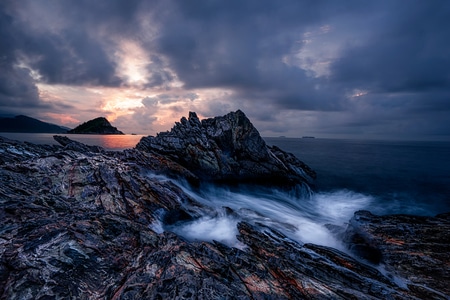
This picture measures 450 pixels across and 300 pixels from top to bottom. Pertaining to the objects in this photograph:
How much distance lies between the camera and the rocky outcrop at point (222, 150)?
25.0 m

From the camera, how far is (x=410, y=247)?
36.2 ft

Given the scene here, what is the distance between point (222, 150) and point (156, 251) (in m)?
20.7

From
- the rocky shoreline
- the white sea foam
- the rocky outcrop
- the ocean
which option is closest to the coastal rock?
the rocky shoreline

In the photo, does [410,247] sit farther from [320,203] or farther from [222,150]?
[222,150]

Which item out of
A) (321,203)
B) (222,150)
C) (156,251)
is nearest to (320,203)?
(321,203)

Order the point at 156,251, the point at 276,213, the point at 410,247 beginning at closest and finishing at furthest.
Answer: the point at 156,251
the point at 410,247
the point at 276,213

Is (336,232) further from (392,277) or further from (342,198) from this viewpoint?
(342,198)

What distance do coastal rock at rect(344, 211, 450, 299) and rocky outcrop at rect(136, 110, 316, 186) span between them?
13.7m

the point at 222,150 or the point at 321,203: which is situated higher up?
the point at 222,150

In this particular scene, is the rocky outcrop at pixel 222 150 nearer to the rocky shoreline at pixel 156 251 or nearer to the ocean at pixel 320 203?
the ocean at pixel 320 203

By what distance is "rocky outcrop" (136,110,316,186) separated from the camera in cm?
2497

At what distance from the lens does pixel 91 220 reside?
8688 mm

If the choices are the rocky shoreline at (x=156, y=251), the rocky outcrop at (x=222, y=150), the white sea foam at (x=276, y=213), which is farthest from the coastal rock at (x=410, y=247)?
the rocky outcrop at (x=222, y=150)

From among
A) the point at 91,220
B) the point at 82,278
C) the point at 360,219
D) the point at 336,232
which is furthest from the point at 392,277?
the point at 91,220
